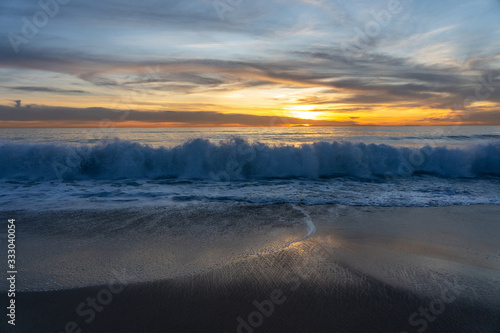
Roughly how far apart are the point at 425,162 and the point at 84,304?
645 inches

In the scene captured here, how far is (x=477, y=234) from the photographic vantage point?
5.48m

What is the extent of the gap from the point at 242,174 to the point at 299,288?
32.4 feet

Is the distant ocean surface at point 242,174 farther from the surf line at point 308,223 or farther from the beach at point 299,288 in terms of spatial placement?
the beach at point 299,288

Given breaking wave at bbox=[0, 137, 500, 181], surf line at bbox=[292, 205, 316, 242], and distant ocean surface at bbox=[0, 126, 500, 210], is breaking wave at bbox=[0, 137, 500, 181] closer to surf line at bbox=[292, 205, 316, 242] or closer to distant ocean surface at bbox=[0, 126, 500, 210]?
distant ocean surface at bbox=[0, 126, 500, 210]

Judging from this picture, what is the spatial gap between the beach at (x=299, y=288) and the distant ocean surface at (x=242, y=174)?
2.90m

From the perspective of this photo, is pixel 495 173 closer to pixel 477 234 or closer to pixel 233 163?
pixel 477 234

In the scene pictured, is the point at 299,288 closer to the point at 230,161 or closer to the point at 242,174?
the point at 242,174

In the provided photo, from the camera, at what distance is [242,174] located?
13.3 meters

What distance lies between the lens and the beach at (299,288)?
9.59ft

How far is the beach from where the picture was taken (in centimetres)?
292

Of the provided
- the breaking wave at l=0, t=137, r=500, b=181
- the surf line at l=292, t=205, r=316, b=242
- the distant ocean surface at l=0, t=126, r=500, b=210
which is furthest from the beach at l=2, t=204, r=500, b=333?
the breaking wave at l=0, t=137, r=500, b=181

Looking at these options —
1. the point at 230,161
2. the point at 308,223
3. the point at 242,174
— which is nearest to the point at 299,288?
the point at 308,223

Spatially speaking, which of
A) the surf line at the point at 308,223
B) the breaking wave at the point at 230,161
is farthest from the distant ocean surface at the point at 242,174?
the surf line at the point at 308,223

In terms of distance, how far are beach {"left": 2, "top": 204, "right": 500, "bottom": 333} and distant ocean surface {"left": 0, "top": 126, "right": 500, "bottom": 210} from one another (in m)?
2.90
